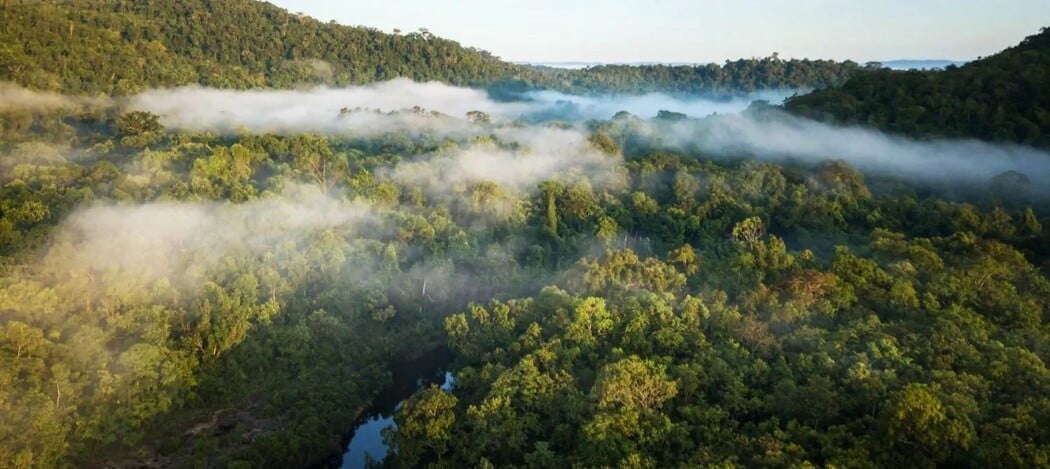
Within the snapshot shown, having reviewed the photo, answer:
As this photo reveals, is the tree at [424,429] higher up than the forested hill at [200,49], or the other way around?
the forested hill at [200,49]

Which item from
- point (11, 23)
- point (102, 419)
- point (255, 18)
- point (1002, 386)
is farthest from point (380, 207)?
point (255, 18)

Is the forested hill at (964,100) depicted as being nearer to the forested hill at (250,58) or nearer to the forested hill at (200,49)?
the forested hill at (250,58)

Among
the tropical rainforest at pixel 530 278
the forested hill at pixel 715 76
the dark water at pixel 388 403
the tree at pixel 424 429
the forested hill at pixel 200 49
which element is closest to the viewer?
the tropical rainforest at pixel 530 278

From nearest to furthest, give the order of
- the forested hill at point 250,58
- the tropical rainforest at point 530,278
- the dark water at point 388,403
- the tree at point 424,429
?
the tropical rainforest at point 530,278
the tree at point 424,429
the dark water at point 388,403
the forested hill at point 250,58

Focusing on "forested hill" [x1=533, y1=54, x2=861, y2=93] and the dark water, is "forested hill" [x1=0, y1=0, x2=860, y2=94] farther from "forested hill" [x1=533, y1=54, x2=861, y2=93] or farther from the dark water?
the dark water

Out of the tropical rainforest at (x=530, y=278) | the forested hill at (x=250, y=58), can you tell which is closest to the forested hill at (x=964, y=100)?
the tropical rainforest at (x=530, y=278)

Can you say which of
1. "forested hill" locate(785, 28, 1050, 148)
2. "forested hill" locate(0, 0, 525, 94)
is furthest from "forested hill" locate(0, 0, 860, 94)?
"forested hill" locate(785, 28, 1050, 148)
